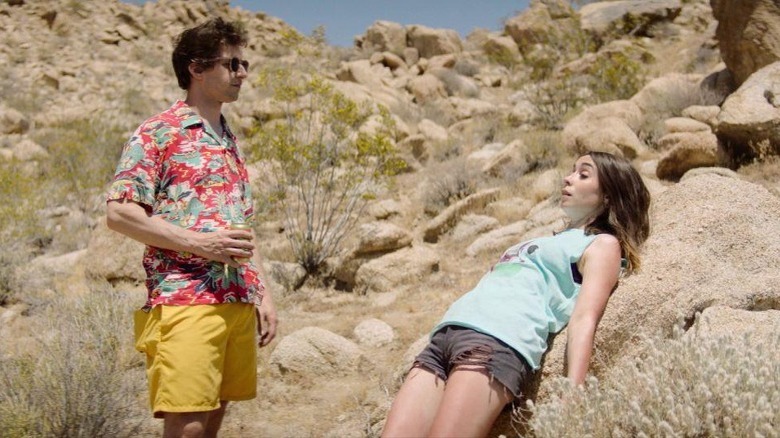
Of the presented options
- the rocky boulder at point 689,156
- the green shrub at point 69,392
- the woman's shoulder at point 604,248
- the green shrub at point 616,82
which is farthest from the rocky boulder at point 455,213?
the woman's shoulder at point 604,248

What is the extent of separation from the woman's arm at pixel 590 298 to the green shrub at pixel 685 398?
0.45 feet

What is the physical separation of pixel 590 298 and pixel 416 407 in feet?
2.35

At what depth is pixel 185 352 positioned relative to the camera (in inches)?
77.2

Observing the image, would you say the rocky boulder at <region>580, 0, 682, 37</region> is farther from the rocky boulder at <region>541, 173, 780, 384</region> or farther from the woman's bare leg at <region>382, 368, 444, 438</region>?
the woman's bare leg at <region>382, 368, 444, 438</region>

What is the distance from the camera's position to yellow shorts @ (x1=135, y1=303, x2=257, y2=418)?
6.37 feet

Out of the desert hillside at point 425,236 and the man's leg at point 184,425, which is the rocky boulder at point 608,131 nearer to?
the desert hillside at point 425,236

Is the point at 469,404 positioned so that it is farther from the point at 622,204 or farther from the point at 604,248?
the point at 622,204

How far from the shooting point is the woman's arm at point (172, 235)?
1.96 meters

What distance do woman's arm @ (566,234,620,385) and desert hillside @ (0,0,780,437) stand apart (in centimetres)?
12

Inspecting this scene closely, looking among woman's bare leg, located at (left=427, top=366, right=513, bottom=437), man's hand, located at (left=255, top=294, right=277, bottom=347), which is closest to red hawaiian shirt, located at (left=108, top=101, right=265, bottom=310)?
man's hand, located at (left=255, top=294, right=277, bottom=347)

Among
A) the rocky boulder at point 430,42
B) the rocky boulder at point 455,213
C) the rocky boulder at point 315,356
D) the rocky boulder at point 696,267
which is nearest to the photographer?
the rocky boulder at point 696,267

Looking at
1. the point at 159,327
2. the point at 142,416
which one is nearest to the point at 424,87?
the point at 142,416

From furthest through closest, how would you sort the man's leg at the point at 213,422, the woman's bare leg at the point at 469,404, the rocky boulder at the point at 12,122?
the rocky boulder at the point at 12,122
the man's leg at the point at 213,422
the woman's bare leg at the point at 469,404

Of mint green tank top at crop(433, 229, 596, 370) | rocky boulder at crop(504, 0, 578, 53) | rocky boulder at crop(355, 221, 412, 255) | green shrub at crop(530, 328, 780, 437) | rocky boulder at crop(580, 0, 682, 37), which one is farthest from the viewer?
rocky boulder at crop(504, 0, 578, 53)
